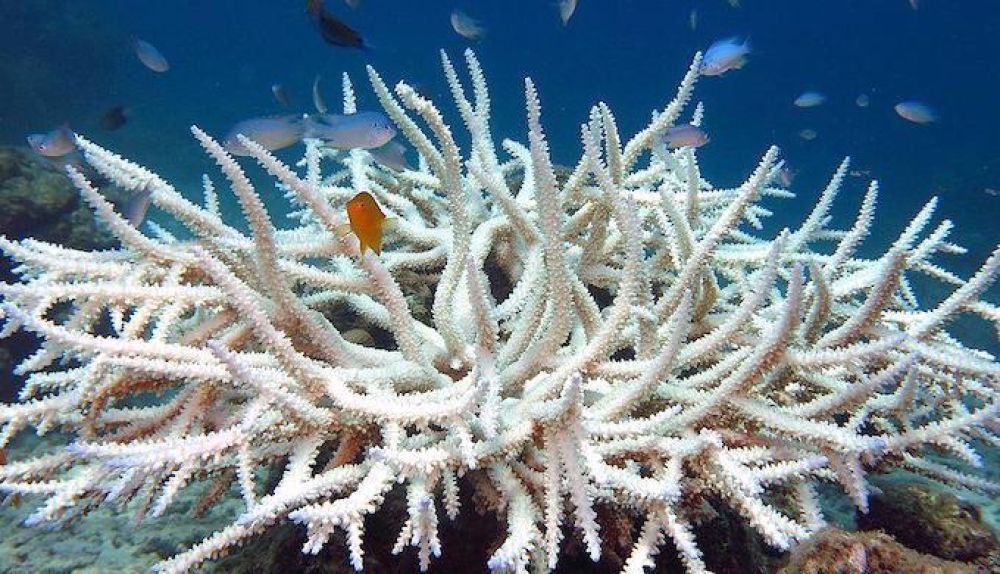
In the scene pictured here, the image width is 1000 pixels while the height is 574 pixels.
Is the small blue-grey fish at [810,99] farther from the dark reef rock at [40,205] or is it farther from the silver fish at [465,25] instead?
the dark reef rock at [40,205]

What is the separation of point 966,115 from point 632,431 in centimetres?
6881

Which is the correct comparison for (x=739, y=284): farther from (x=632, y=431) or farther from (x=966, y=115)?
(x=966, y=115)

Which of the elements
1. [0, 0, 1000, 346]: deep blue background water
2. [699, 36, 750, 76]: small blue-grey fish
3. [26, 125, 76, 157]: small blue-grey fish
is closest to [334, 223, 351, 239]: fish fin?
[0, 0, 1000, 346]: deep blue background water

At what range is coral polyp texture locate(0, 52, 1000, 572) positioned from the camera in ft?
5.34

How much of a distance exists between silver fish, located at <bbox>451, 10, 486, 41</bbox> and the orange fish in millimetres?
7715

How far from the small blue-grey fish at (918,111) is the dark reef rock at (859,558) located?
10923 mm

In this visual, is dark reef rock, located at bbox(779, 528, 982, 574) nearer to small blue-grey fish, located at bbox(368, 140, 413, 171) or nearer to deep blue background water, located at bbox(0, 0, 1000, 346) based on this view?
small blue-grey fish, located at bbox(368, 140, 413, 171)

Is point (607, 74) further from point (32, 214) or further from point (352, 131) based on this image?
point (352, 131)

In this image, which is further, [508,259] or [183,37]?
[183,37]

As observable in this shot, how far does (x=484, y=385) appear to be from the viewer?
1.57 m

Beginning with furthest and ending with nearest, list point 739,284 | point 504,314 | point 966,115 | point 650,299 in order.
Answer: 1. point 966,115
2. point 739,284
3. point 504,314
4. point 650,299

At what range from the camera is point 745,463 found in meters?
1.81

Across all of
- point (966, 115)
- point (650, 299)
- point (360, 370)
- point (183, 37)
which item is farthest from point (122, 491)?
point (966, 115)

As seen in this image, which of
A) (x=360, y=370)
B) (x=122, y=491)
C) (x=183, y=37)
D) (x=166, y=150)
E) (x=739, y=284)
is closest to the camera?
(x=122, y=491)
